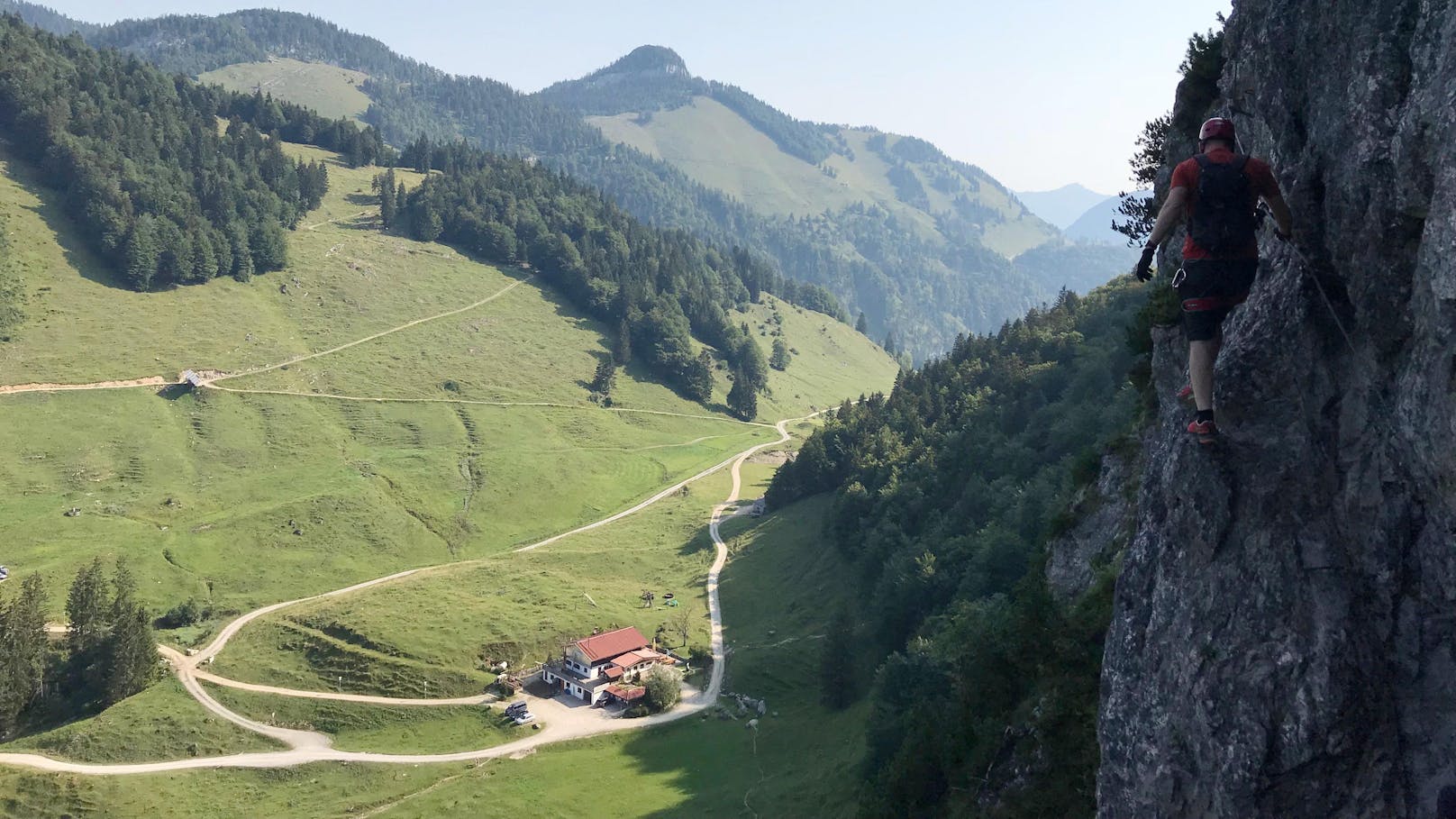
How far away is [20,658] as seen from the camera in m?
75.1

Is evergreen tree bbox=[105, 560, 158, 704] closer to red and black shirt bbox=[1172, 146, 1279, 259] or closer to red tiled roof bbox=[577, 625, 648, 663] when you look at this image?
red tiled roof bbox=[577, 625, 648, 663]

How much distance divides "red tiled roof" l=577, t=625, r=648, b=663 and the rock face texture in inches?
2786

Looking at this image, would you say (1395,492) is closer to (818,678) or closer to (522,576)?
(818,678)

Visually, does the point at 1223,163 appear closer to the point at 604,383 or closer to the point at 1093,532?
the point at 1093,532

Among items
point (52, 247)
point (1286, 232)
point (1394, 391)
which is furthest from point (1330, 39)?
point (52, 247)

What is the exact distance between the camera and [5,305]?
137000 mm

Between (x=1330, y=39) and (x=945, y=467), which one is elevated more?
(x=1330, y=39)

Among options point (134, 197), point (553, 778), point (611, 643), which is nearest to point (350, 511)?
point (611, 643)

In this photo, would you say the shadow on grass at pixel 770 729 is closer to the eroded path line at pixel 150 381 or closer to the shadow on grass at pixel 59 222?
the eroded path line at pixel 150 381

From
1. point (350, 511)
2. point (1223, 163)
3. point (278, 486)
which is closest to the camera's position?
point (1223, 163)

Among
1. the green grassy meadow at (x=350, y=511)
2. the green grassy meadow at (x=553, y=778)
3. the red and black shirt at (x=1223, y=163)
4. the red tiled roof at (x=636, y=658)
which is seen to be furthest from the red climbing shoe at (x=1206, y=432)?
the red tiled roof at (x=636, y=658)

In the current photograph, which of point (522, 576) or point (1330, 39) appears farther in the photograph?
point (522, 576)

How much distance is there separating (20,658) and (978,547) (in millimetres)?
82111

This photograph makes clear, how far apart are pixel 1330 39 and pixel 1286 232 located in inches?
142
